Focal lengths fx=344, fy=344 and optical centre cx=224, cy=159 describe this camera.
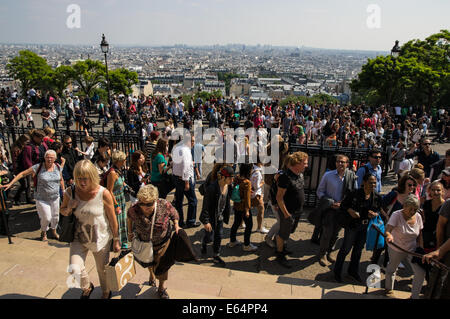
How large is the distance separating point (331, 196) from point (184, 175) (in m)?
2.50

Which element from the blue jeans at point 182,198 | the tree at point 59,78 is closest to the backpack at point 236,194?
the blue jeans at point 182,198

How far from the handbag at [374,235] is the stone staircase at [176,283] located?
0.61 metres

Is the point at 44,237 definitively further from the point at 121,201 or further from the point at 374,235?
the point at 374,235

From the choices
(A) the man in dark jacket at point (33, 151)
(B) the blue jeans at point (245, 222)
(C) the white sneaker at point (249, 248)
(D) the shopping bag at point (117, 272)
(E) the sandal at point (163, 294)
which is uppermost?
(A) the man in dark jacket at point (33, 151)

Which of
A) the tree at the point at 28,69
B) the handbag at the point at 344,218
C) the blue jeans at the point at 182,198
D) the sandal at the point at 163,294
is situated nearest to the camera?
the sandal at the point at 163,294

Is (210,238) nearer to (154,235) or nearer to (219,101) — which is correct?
(154,235)

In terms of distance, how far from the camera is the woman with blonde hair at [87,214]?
3.47 metres

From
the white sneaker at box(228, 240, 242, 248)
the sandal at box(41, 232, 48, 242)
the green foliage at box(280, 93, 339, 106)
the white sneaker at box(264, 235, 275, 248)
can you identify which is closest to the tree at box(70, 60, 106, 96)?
the green foliage at box(280, 93, 339, 106)

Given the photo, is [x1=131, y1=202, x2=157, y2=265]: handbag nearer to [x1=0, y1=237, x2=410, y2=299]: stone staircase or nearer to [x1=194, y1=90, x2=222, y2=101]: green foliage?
[x1=0, y1=237, x2=410, y2=299]: stone staircase

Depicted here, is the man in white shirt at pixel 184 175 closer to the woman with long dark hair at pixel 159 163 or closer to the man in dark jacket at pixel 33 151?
the woman with long dark hair at pixel 159 163

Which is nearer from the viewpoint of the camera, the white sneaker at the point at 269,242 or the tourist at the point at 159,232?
the tourist at the point at 159,232

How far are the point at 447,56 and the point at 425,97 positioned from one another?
402cm
